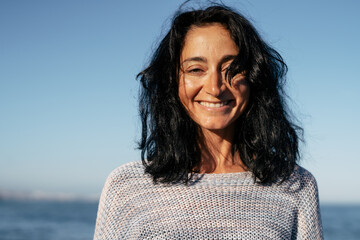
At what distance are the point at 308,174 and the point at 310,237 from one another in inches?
14.9

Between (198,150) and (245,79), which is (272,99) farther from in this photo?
(198,150)

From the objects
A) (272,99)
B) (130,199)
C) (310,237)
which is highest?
(272,99)

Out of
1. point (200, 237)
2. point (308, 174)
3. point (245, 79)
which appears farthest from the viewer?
point (308, 174)

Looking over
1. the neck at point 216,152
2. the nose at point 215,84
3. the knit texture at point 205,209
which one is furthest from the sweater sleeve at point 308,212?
the nose at point 215,84

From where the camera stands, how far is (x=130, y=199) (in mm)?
2648

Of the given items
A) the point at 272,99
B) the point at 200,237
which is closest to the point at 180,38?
the point at 272,99

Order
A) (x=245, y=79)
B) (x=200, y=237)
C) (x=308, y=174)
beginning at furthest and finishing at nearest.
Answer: (x=308, y=174) → (x=245, y=79) → (x=200, y=237)

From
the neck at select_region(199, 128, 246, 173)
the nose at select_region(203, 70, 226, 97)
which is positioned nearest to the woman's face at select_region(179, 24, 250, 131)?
the nose at select_region(203, 70, 226, 97)

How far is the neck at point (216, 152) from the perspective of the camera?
9.27ft

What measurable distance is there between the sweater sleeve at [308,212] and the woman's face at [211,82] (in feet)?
1.98

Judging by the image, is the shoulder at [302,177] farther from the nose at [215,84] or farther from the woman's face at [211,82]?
the nose at [215,84]

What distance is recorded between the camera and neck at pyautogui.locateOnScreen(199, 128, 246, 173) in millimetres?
2826

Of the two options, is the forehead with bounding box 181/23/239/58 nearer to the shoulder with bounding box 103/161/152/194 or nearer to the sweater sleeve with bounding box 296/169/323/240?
the shoulder with bounding box 103/161/152/194

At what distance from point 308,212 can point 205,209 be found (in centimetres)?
62
